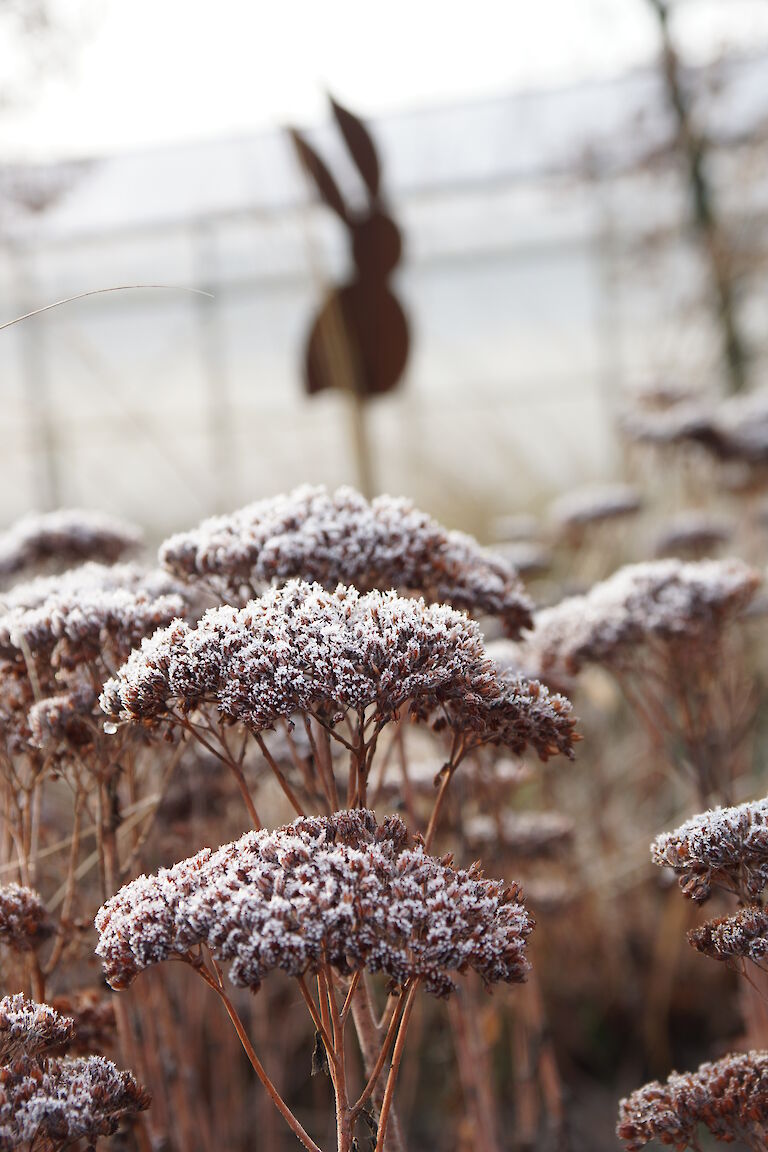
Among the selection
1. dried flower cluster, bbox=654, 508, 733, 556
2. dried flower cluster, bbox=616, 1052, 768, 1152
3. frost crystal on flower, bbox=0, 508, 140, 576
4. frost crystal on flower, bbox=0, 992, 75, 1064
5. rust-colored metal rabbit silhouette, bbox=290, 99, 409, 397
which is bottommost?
dried flower cluster, bbox=616, 1052, 768, 1152

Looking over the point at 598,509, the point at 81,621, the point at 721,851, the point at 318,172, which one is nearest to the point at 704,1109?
the point at 721,851

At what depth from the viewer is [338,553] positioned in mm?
1919

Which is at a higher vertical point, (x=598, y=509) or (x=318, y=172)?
(x=318, y=172)

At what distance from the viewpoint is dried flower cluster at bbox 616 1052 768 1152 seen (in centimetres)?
160

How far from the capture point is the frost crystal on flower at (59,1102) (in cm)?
139

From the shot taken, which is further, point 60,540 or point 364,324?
point 364,324

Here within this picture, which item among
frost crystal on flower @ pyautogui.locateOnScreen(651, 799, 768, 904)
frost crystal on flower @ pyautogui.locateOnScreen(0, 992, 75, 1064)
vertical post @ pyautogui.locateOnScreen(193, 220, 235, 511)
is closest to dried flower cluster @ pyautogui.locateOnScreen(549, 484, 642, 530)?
frost crystal on flower @ pyautogui.locateOnScreen(651, 799, 768, 904)

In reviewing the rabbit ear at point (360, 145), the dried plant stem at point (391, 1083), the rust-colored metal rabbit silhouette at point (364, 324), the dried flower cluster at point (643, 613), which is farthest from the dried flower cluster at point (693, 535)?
the dried plant stem at point (391, 1083)

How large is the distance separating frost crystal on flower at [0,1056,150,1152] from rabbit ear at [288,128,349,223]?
269cm

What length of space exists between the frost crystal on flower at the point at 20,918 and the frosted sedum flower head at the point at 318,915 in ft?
1.06

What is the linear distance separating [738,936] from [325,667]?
71cm

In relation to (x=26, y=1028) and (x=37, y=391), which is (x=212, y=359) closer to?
(x=37, y=391)

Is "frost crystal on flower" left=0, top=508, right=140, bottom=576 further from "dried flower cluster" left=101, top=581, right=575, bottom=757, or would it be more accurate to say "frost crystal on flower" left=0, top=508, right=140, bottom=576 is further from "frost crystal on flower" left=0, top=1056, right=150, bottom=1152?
"frost crystal on flower" left=0, top=1056, right=150, bottom=1152

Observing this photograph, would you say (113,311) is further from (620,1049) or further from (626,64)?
(620,1049)
